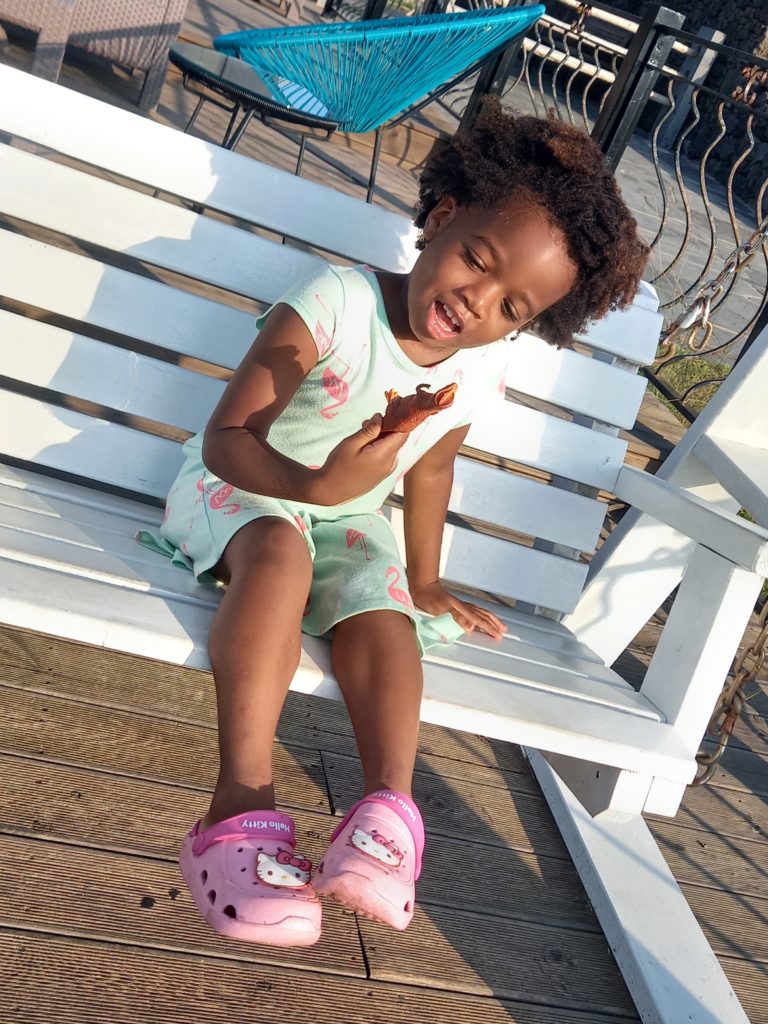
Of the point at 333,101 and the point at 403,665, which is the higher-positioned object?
the point at 333,101

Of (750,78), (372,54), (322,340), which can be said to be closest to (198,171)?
(322,340)

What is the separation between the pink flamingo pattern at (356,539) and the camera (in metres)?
1.69

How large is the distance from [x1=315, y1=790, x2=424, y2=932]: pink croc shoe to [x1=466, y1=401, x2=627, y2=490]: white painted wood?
949mm

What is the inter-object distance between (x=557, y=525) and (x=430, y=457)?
0.39 m

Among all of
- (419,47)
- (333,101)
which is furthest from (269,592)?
A: (333,101)

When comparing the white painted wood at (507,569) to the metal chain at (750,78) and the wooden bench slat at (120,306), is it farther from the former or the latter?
the metal chain at (750,78)

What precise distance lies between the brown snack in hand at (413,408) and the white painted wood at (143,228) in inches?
29.1

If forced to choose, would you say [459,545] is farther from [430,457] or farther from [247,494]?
[247,494]

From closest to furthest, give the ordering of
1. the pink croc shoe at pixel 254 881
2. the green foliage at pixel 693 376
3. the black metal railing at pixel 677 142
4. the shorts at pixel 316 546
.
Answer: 1. the pink croc shoe at pixel 254 881
2. the shorts at pixel 316 546
3. the black metal railing at pixel 677 142
4. the green foliage at pixel 693 376

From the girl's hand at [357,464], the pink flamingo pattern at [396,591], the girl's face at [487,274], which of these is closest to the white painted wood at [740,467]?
the girl's face at [487,274]

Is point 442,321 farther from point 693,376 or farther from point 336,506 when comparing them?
point 693,376

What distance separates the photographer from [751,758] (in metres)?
2.55

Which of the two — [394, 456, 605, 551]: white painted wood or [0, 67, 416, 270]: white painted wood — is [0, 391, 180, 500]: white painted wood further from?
[394, 456, 605, 551]: white painted wood

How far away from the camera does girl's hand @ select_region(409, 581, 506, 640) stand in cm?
183
